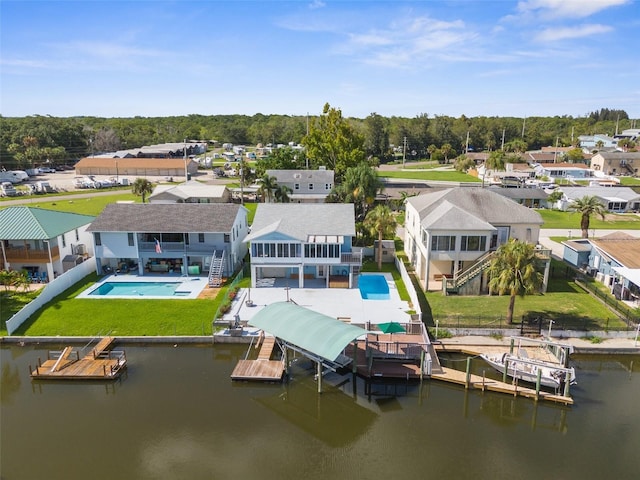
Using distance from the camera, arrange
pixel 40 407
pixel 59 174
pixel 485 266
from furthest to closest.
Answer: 1. pixel 59 174
2. pixel 485 266
3. pixel 40 407

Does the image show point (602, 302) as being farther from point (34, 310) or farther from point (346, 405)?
point (34, 310)

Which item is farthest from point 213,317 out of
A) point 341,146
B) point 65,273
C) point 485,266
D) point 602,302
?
point 341,146

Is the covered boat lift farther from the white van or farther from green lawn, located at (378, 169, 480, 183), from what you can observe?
the white van

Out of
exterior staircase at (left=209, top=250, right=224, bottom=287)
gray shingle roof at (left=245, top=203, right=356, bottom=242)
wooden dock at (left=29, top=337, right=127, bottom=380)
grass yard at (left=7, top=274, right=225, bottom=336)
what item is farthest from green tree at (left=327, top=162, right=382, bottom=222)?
wooden dock at (left=29, top=337, right=127, bottom=380)

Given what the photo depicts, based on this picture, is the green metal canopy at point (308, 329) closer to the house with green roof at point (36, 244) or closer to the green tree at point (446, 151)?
the house with green roof at point (36, 244)

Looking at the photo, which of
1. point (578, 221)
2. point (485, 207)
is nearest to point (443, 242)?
point (485, 207)

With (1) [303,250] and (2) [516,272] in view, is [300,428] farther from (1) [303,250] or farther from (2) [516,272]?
(1) [303,250]
